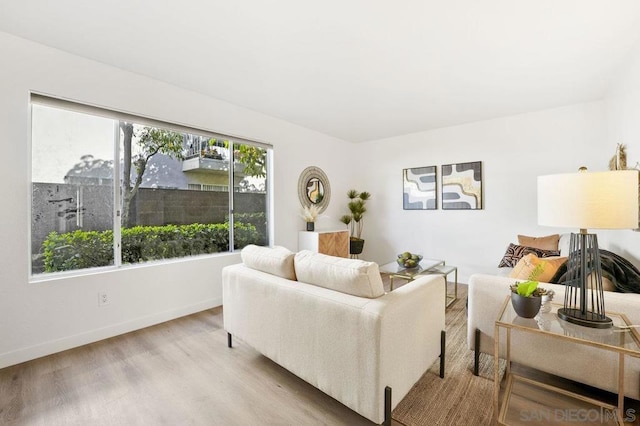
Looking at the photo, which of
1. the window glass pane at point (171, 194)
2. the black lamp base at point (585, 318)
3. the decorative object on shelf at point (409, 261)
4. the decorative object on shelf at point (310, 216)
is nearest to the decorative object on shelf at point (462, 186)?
the decorative object on shelf at point (409, 261)

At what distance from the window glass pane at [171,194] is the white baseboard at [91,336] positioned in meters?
0.59

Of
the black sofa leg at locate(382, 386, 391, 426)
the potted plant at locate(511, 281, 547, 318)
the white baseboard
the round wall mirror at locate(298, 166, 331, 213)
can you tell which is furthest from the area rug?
the round wall mirror at locate(298, 166, 331, 213)

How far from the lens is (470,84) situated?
291cm

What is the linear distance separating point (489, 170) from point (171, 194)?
169 inches

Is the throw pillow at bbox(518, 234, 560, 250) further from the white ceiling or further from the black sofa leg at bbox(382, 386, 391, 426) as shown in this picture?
the black sofa leg at bbox(382, 386, 391, 426)

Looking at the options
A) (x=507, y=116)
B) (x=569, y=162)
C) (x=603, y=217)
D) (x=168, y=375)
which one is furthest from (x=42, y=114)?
(x=569, y=162)

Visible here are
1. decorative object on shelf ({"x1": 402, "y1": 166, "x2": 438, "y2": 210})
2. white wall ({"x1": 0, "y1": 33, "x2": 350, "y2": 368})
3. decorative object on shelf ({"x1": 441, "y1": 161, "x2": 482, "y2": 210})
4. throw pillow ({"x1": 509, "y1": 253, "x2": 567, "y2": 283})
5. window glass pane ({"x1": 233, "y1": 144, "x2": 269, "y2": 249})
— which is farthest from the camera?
decorative object on shelf ({"x1": 402, "y1": 166, "x2": 438, "y2": 210})

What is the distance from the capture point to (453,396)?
168 centimetres

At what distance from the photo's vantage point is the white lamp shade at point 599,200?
1.31 metres

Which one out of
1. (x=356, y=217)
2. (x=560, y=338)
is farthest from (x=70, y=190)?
(x=356, y=217)

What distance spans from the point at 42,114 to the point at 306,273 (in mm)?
2586

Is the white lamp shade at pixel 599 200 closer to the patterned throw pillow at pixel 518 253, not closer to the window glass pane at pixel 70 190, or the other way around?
the patterned throw pillow at pixel 518 253

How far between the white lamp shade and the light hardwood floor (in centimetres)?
153

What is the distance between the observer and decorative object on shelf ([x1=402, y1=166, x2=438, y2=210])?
4551mm
